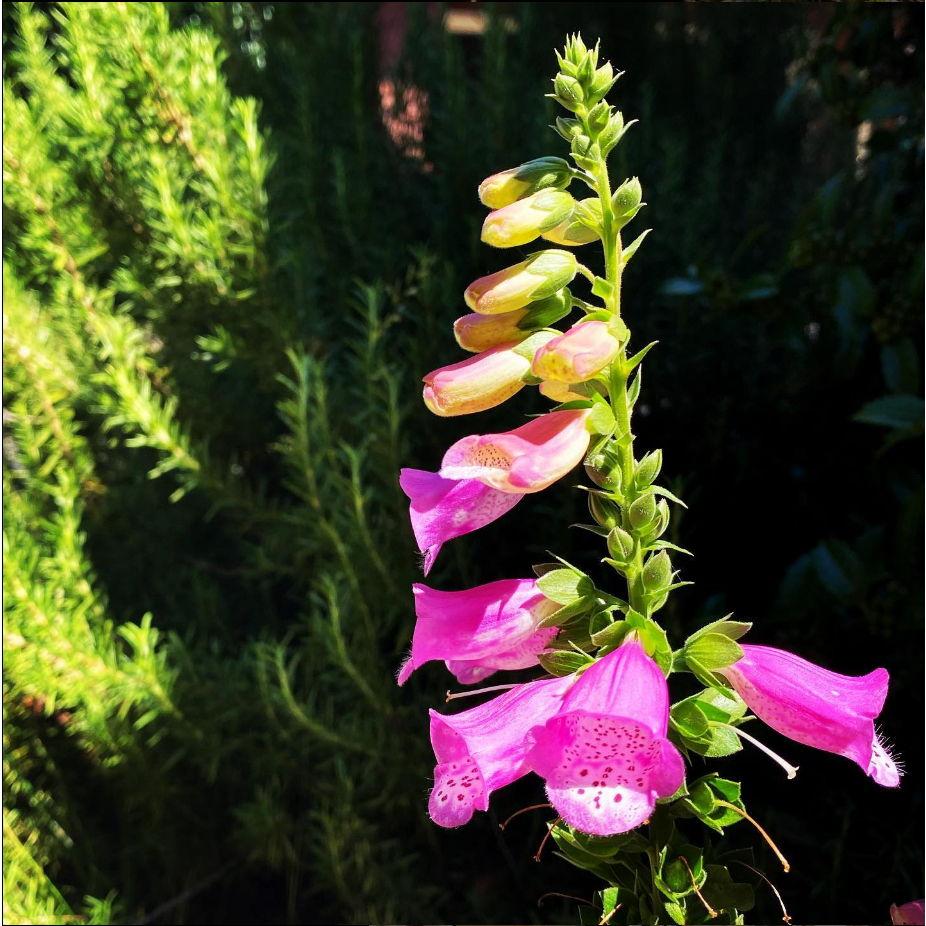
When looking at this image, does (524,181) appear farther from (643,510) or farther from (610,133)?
(643,510)

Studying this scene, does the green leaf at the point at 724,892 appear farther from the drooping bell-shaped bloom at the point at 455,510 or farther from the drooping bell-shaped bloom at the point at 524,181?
the drooping bell-shaped bloom at the point at 524,181

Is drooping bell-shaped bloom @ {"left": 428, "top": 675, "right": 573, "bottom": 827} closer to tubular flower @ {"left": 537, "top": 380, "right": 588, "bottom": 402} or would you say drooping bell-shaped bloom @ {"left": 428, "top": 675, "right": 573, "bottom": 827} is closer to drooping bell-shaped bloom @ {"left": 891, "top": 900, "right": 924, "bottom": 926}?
tubular flower @ {"left": 537, "top": 380, "right": 588, "bottom": 402}

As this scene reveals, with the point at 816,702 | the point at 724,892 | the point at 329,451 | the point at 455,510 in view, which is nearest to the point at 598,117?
the point at 455,510

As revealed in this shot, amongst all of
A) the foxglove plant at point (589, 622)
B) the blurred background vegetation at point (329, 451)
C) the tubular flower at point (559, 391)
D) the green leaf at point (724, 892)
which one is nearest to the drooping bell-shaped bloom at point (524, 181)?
the foxglove plant at point (589, 622)

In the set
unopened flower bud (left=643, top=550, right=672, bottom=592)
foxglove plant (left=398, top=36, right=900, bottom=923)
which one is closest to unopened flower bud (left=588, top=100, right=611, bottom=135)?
foxglove plant (left=398, top=36, right=900, bottom=923)

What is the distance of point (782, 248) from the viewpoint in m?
1.96

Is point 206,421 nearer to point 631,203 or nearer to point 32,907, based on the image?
point 32,907

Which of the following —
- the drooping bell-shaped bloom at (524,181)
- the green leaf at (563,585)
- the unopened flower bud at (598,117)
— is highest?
the unopened flower bud at (598,117)

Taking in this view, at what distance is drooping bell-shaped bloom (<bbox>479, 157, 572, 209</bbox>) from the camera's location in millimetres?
489

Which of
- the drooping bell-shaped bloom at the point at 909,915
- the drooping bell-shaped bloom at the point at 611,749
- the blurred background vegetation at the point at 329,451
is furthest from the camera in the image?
the blurred background vegetation at the point at 329,451

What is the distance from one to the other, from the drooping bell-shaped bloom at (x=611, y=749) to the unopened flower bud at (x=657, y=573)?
0.03 m

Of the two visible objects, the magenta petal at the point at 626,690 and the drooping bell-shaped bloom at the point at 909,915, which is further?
the drooping bell-shaped bloom at the point at 909,915

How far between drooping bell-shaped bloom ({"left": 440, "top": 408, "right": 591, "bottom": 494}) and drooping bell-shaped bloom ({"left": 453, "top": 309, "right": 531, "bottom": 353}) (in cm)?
5

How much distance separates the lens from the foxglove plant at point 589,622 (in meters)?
0.45
